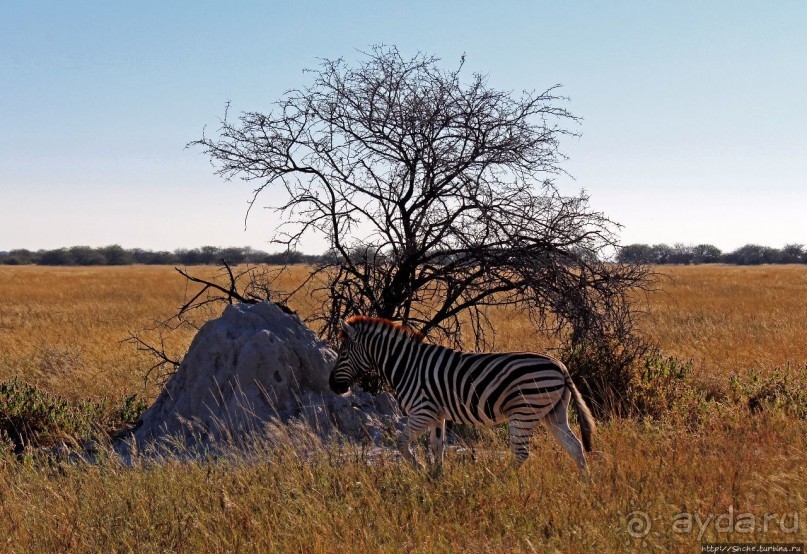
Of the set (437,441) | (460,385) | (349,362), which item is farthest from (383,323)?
(437,441)

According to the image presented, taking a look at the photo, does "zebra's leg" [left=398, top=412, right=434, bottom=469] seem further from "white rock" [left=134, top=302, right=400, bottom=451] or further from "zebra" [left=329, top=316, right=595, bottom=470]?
"white rock" [left=134, top=302, right=400, bottom=451]

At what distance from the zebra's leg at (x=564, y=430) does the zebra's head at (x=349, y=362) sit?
79.9 inches

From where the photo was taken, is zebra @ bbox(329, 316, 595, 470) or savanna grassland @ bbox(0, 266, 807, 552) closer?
savanna grassland @ bbox(0, 266, 807, 552)

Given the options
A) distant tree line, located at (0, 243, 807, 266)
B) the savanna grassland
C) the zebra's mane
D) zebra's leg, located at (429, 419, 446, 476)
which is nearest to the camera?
the savanna grassland

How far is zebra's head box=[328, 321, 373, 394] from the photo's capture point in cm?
806

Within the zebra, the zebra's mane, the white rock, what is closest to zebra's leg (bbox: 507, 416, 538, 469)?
the zebra

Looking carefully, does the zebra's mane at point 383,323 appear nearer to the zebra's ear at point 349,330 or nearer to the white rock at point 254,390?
the zebra's ear at point 349,330

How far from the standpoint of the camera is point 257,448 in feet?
23.1

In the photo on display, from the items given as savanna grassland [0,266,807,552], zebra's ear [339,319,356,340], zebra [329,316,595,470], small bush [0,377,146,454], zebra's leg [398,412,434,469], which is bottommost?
small bush [0,377,146,454]

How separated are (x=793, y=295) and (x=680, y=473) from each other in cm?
2874

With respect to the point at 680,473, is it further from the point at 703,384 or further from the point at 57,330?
the point at 57,330

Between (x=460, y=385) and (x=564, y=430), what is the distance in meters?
1.00

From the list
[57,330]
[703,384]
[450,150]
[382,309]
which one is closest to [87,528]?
[382,309]

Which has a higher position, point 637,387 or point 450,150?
point 450,150
